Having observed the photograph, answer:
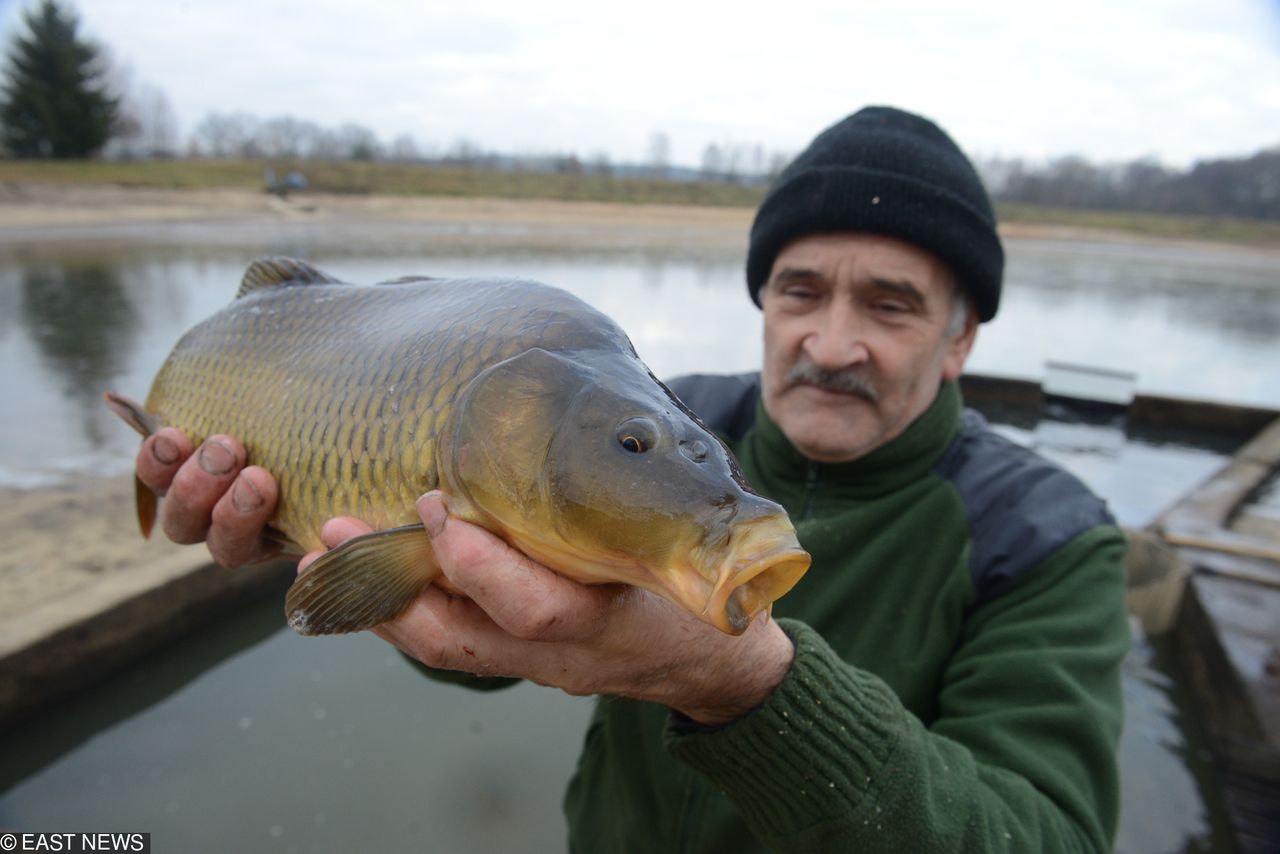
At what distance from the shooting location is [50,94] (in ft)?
103

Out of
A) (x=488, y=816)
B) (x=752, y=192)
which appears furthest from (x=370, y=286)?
(x=752, y=192)

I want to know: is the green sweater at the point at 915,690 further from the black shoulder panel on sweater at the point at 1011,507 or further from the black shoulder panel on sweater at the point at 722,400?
the black shoulder panel on sweater at the point at 722,400

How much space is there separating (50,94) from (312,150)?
91.9 ft

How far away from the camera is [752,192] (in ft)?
157

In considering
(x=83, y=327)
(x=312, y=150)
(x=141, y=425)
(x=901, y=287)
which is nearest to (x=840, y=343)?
(x=901, y=287)

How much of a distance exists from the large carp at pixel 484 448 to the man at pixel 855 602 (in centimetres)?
7

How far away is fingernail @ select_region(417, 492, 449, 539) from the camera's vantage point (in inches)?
41.6

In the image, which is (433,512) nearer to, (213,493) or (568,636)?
(568,636)

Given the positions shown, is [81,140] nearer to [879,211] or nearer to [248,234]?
[248,234]

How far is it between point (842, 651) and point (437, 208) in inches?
1230

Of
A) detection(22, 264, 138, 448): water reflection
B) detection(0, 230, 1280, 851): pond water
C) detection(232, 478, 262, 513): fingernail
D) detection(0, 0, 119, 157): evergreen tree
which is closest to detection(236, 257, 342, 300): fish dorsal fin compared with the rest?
detection(232, 478, 262, 513): fingernail

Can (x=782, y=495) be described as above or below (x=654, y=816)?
above

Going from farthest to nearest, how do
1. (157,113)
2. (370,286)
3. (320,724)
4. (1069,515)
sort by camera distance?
(157,113), (320,724), (1069,515), (370,286)

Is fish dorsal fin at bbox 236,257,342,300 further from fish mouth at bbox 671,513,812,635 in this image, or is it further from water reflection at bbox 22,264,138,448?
water reflection at bbox 22,264,138,448
